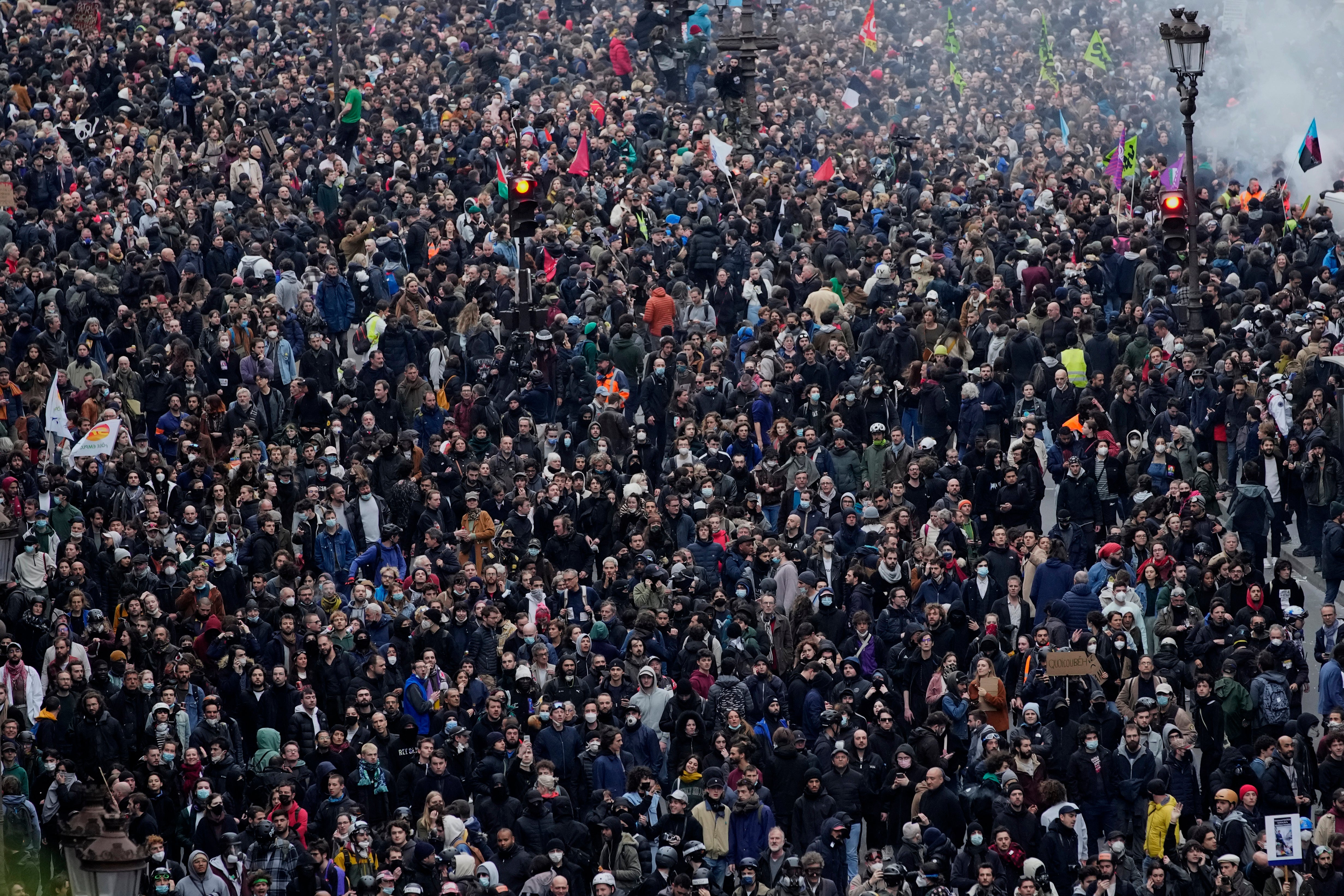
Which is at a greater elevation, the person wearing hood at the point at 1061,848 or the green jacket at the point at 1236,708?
the green jacket at the point at 1236,708

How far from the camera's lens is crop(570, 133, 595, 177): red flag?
30547 millimetres

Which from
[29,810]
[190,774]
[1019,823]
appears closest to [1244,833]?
[1019,823]

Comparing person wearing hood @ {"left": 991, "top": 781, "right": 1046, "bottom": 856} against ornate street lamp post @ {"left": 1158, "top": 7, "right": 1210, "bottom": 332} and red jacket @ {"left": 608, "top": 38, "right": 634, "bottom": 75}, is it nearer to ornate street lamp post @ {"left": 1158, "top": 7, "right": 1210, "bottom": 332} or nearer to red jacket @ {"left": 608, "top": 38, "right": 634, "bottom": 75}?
ornate street lamp post @ {"left": 1158, "top": 7, "right": 1210, "bottom": 332}

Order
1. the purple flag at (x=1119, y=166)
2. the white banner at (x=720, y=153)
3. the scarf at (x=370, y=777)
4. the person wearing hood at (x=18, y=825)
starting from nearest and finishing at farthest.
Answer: the person wearing hood at (x=18, y=825), the scarf at (x=370, y=777), the purple flag at (x=1119, y=166), the white banner at (x=720, y=153)

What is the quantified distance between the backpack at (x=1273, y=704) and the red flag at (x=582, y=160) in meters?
14.7

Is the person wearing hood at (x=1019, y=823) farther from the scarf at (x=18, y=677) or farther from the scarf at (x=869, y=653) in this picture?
the scarf at (x=18, y=677)

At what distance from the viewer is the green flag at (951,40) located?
44250mm

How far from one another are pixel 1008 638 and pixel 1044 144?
65.8 ft

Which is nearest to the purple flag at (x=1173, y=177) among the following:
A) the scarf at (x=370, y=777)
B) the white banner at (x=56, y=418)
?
the white banner at (x=56, y=418)

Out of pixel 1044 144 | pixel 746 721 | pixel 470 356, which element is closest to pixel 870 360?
pixel 470 356

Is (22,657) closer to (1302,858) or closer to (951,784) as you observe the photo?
(951,784)

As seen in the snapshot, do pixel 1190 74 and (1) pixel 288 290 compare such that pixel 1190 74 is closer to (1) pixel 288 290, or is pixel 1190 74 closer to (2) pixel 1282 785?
(2) pixel 1282 785

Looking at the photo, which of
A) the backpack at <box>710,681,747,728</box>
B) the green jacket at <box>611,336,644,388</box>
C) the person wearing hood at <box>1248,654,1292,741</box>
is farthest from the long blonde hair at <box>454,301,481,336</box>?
the person wearing hood at <box>1248,654,1292,741</box>

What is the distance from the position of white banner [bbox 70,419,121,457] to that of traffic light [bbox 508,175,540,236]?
4493 millimetres
